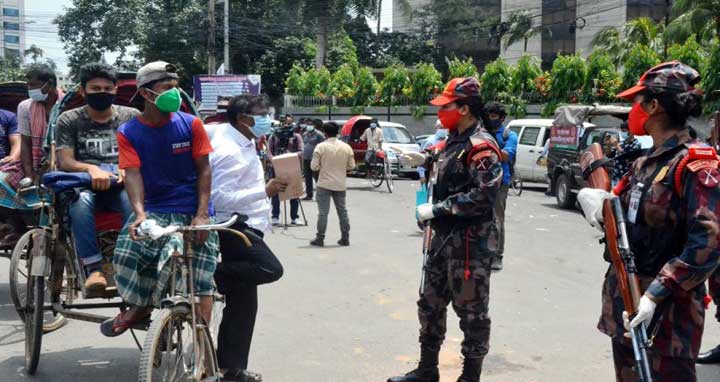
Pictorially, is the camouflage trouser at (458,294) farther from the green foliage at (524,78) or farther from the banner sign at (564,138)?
the green foliage at (524,78)

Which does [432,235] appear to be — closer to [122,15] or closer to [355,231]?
[355,231]

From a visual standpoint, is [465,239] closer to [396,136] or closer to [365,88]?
[396,136]

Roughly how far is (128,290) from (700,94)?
3.21m

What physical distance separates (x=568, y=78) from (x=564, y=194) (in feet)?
39.4

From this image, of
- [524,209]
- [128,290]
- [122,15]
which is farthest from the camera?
[122,15]

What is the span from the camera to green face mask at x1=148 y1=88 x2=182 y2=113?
16.4 ft

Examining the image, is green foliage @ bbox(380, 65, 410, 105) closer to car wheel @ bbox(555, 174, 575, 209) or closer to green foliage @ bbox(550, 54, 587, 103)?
green foliage @ bbox(550, 54, 587, 103)

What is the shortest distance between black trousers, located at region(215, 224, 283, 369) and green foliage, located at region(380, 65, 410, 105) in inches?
1302

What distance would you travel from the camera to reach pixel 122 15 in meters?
51.8

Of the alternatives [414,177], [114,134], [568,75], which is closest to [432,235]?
[114,134]

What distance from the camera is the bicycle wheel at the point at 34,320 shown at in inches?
228

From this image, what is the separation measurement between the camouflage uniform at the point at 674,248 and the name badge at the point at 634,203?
0.07 ft

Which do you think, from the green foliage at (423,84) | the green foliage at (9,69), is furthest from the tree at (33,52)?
the green foliage at (423,84)

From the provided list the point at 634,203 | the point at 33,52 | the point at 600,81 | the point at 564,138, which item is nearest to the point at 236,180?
the point at 634,203
